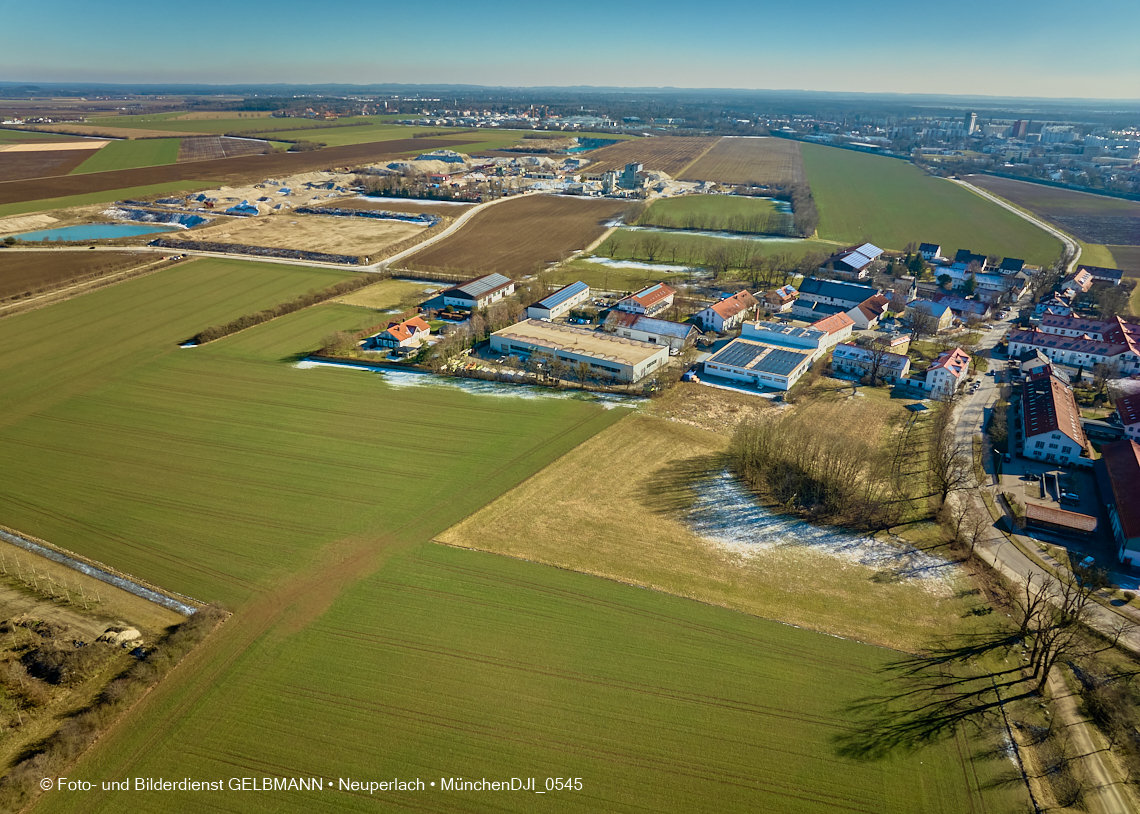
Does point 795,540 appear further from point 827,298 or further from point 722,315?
point 827,298

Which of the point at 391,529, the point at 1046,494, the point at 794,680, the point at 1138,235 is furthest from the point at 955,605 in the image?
the point at 1138,235

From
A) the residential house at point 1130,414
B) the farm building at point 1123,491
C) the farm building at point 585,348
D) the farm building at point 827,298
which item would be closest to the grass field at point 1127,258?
the farm building at point 827,298

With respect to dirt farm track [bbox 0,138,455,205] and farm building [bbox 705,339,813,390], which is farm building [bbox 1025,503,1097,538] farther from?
dirt farm track [bbox 0,138,455,205]

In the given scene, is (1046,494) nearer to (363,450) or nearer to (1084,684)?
(1084,684)

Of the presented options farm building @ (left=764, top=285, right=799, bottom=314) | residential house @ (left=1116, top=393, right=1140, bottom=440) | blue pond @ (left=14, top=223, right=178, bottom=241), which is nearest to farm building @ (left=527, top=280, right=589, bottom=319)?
farm building @ (left=764, top=285, right=799, bottom=314)

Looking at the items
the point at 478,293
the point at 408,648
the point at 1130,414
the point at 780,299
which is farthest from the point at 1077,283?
the point at 408,648

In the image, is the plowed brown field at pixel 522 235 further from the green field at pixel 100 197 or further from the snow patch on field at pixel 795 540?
the green field at pixel 100 197
